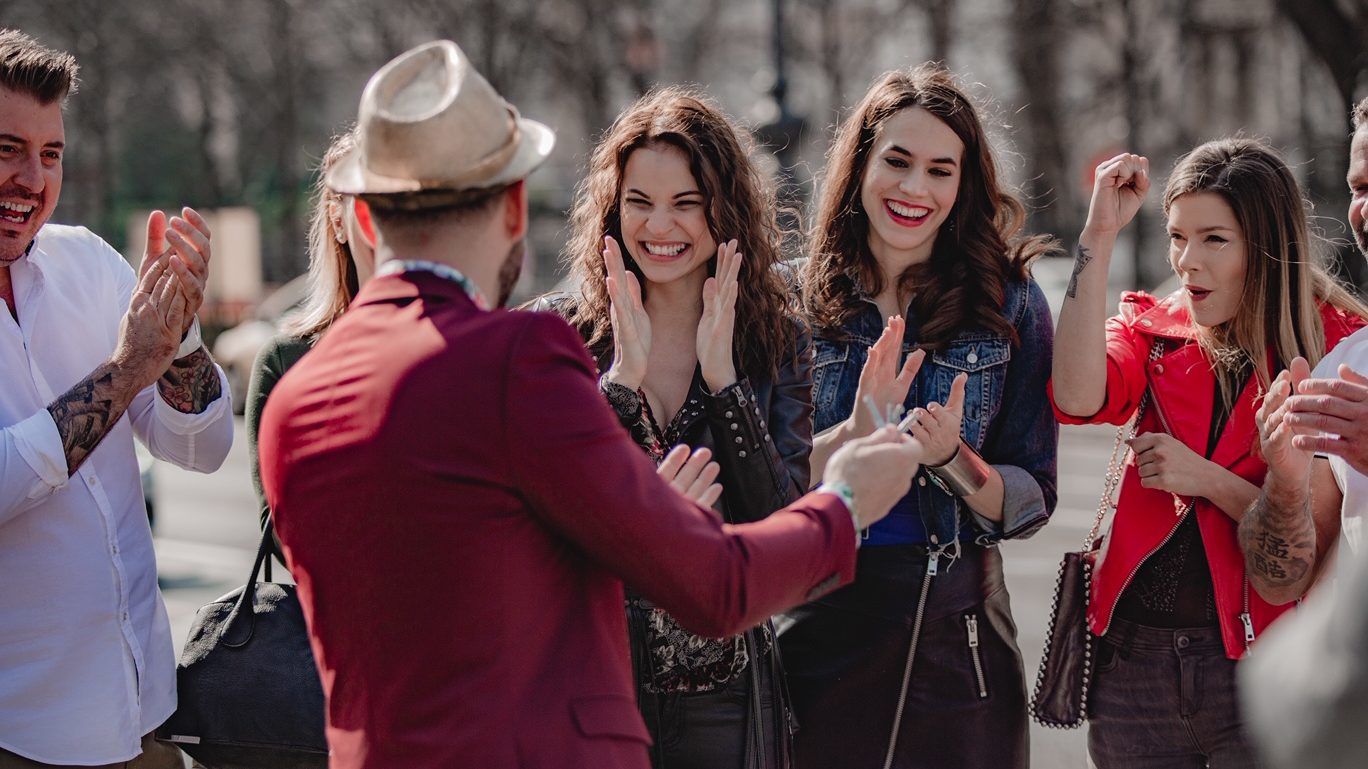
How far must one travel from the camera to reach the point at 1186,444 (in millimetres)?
3635

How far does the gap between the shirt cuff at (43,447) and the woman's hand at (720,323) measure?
55.3 inches

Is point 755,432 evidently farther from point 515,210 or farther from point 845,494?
point 515,210

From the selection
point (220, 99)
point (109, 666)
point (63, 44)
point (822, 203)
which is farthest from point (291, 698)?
point (220, 99)

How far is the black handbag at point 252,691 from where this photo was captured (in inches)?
124

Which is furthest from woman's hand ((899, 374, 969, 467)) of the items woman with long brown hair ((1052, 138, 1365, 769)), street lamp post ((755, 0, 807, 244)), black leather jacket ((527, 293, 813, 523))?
street lamp post ((755, 0, 807, 244))

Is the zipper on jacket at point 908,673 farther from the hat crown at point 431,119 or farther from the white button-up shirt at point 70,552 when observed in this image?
the hat crown at point 431,119

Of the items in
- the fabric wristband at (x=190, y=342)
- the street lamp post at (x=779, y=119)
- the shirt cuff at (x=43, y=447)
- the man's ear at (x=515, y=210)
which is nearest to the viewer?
the man's ear at (x=515, y=210)

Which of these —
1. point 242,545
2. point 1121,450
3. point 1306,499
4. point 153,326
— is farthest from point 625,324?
point 242,545

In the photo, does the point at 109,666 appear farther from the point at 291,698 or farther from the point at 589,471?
the point at 589,471

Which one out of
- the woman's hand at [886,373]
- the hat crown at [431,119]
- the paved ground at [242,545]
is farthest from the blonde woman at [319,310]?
the paved ground at [242,545]

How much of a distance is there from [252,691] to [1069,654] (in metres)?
1.96

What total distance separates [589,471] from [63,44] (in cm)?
3360

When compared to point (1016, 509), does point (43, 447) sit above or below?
above

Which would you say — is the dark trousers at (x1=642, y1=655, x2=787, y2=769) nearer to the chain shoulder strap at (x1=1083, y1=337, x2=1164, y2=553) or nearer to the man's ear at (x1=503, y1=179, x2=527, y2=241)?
the chain shoulder strap at (x1=1083, y1=337, x2=1164, y2=553)
